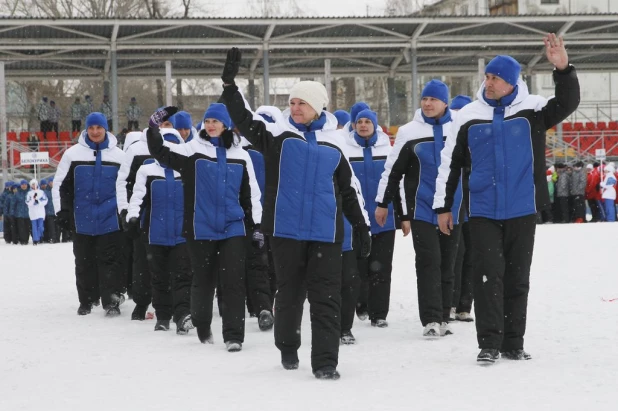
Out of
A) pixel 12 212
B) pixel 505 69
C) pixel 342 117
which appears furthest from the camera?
pixel 12 212

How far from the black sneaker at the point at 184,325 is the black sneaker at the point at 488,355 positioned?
2.95 meters

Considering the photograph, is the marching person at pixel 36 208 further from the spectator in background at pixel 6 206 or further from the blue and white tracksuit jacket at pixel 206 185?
the blue and white tracksuit jacket at pixel 206 185

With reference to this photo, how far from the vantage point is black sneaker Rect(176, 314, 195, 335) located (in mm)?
8734

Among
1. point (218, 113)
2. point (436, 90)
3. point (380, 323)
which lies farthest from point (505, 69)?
point (380, 323)

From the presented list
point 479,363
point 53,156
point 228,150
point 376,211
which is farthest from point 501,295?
point 53,156

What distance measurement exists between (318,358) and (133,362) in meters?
1.56

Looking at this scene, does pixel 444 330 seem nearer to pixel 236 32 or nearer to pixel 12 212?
pixel 12 212

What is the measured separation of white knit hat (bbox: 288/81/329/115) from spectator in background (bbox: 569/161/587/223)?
2232 centimetres

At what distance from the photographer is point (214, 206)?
25.8 ft

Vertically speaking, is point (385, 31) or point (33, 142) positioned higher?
point (385, 31)

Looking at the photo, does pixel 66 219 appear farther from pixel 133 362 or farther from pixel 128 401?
pixel 128 401

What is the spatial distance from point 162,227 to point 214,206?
1.44 meters

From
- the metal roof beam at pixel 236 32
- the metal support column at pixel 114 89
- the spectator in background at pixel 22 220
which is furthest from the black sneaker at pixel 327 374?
the metal roof beam at pixel 236 32

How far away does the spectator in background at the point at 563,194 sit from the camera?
28016 millimetres
